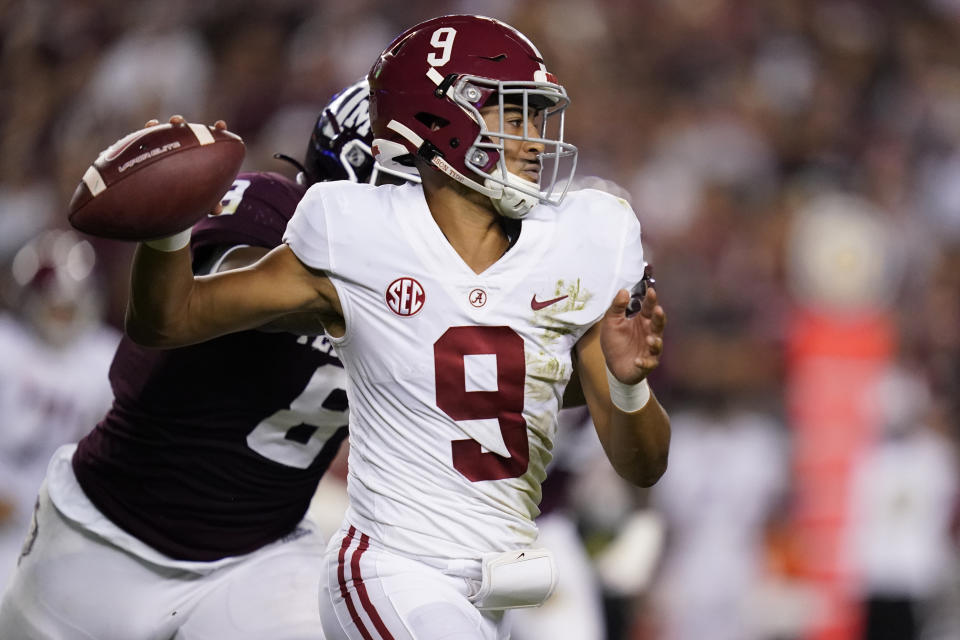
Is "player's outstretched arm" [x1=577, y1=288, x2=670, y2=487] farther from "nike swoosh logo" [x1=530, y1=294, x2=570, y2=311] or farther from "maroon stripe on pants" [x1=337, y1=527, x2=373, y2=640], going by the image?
"maroon stripe on pants" [x1=337, y1=527, x2=373, y2=640]

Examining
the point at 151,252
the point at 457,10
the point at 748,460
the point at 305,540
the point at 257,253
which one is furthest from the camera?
the point at 457,10

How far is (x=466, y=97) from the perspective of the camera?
8.59ft

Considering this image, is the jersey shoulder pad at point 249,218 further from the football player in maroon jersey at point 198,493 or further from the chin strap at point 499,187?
the chin strap at point 499,187

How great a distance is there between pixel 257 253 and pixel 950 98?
289 inches

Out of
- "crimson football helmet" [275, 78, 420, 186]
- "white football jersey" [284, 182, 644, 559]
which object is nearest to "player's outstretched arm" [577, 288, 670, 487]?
"white football jersey" [284, 182, 644, 559]

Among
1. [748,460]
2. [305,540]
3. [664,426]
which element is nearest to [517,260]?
[664,426]

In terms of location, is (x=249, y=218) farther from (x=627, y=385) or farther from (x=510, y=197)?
(x=627, y=385)

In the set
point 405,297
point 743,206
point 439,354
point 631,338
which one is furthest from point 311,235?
point 743,206

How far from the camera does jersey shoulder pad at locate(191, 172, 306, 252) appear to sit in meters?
2.95

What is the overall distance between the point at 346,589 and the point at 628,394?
0.63m

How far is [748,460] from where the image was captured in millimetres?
7848

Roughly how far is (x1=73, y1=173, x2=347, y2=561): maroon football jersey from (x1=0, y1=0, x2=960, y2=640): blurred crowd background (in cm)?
326

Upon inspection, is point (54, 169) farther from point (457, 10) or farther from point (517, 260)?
point (517, 260)

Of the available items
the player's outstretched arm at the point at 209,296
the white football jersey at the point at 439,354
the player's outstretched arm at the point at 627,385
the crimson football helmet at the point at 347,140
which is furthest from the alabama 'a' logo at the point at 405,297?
the crimson football helmet at the point at 347,140
